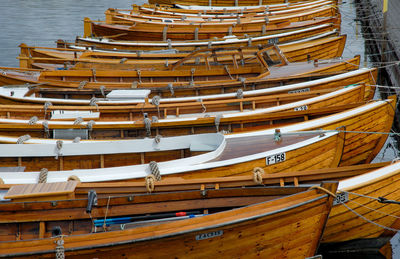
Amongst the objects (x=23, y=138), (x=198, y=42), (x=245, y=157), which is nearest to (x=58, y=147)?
(x=23, y=138)

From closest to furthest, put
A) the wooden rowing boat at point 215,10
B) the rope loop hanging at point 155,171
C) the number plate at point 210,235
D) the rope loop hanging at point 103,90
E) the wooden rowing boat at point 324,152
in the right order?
1. the number plate at point 210,235
2. the rope loop hanging at point 155,171
3. the wooden rowing boat at point 324,152
4. the rope loop hanging at point 103,90
5. the wooden rowing boat at point 215,10

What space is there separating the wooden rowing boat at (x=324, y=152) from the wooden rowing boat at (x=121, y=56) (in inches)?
235

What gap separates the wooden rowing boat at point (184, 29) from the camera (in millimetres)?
22062

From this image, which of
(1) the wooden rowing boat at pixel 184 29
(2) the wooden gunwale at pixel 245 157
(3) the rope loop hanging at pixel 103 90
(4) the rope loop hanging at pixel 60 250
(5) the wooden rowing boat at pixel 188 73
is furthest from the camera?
(1) the wooden rowing boat at pixel 184 29

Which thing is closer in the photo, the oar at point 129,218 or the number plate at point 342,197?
the oar at point 129,218

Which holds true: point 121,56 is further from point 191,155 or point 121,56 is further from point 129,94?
point 191,155

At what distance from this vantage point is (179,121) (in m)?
11.1

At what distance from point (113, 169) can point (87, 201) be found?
62.9 inches

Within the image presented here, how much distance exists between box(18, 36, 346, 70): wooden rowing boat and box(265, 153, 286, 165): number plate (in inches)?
309

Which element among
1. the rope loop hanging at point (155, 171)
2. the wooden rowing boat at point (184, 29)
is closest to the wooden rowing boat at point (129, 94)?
the rope loop hanging at point (155, 171)

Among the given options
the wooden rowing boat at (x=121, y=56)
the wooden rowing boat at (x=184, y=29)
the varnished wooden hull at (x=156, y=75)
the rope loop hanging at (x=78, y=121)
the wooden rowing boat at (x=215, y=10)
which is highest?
the wooden rowing boat at (x=215, y=10)

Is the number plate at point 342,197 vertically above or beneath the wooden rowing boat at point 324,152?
beneath

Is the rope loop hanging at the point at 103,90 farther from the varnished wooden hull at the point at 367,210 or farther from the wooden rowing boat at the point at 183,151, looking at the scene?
the varnished wooden hull at the point at 367,210

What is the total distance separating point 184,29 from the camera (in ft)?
74.4
